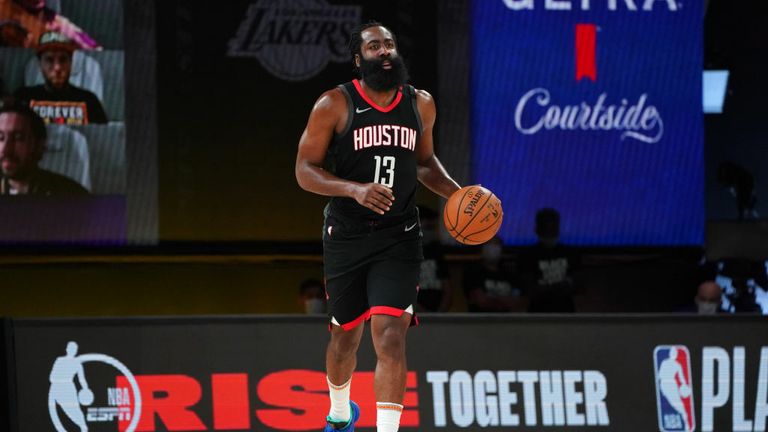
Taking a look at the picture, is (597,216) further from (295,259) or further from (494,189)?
(295,259)

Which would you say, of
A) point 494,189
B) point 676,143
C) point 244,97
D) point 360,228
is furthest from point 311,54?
point 360,228

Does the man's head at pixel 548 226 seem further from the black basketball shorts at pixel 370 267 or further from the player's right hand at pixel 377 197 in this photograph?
the player's right hand at pixel 377 197

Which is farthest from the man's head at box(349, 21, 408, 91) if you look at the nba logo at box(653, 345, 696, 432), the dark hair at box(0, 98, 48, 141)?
the dark hair at box(0, 98, 48, 141)

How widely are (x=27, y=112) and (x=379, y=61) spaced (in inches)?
161

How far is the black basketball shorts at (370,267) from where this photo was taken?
4.85 metres

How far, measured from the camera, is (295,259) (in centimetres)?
838

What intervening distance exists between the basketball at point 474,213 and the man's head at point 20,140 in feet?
13.8

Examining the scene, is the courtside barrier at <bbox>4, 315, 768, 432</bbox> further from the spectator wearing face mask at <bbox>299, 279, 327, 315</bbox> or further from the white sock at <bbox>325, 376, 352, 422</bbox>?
the spectator wearing face mask at <bbox>299, 279, 327, 315</bbox>

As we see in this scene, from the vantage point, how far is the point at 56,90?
7.99 metres

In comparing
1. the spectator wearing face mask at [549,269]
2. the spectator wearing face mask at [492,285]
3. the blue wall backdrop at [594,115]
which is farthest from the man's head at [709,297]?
the spectator wearing face mask at [492,285]

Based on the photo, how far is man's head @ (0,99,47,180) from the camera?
26.2 feet

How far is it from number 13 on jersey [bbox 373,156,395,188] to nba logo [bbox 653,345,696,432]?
253 cm

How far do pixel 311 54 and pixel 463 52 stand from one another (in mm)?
1147

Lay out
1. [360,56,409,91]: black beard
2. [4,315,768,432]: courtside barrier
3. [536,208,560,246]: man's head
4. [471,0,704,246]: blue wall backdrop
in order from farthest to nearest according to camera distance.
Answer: [471,0,704,246]: blue wall backdrop → [536,208,560,246]: man's head → [4,315,768,432]: courtside barrier → [360,56,409,91]: black beard
